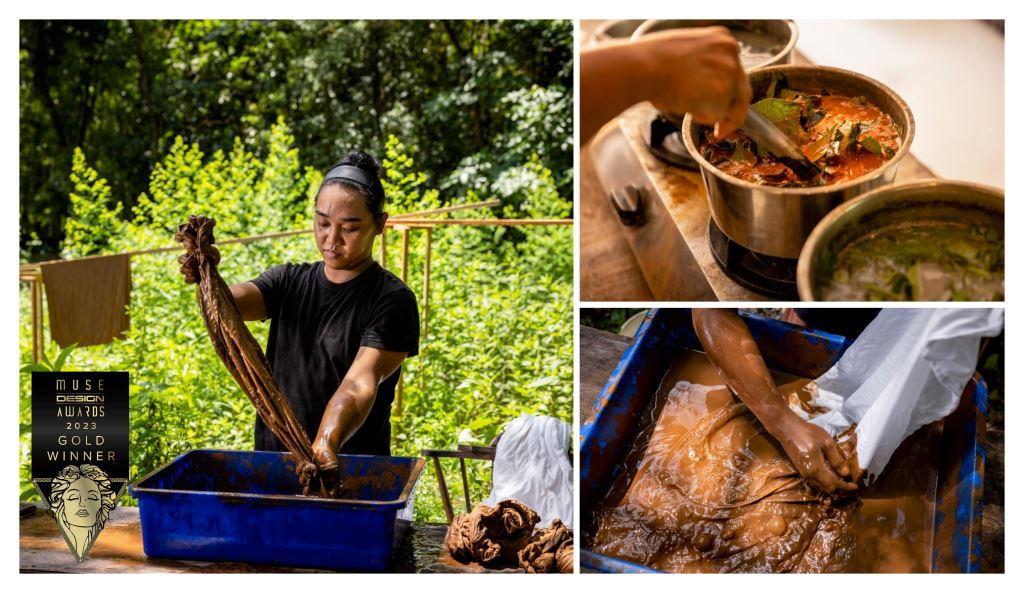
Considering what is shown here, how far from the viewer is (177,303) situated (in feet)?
13.0

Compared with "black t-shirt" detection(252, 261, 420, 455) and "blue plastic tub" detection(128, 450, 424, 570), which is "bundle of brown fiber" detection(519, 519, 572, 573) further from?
"black t-shirt" detection(252, 261, 420, 455)

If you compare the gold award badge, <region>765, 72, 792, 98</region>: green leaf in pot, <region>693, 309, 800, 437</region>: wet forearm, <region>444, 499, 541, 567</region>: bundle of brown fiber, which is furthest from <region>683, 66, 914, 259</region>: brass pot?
the gold award badge

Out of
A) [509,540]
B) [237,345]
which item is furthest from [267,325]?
[509,540]

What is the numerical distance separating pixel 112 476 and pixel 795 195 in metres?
2.23

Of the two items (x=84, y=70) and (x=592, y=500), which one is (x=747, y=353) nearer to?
(x=592, y=500)

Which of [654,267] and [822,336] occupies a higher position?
[654,267]

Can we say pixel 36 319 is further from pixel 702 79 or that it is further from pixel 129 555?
pixel 702 79

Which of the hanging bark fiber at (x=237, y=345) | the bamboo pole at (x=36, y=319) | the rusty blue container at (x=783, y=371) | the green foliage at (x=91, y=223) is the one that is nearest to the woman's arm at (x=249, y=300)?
the hanging bark fiber at (x=237, y=345)

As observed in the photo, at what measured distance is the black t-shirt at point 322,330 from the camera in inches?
108

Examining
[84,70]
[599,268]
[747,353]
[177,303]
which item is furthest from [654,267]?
[84,70]

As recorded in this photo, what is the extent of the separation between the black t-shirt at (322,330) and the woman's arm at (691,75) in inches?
38.3

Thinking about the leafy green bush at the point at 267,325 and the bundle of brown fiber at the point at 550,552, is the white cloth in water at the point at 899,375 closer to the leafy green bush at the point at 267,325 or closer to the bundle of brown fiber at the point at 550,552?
the bundle of brown fiber at the point at 550,552

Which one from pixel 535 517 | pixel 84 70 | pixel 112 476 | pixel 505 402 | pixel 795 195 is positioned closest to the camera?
pixel 795 195

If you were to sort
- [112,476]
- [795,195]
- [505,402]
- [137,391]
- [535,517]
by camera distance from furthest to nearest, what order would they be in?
[505,402] → [137,391] → [112,476] → [535,517] → [795,195]
